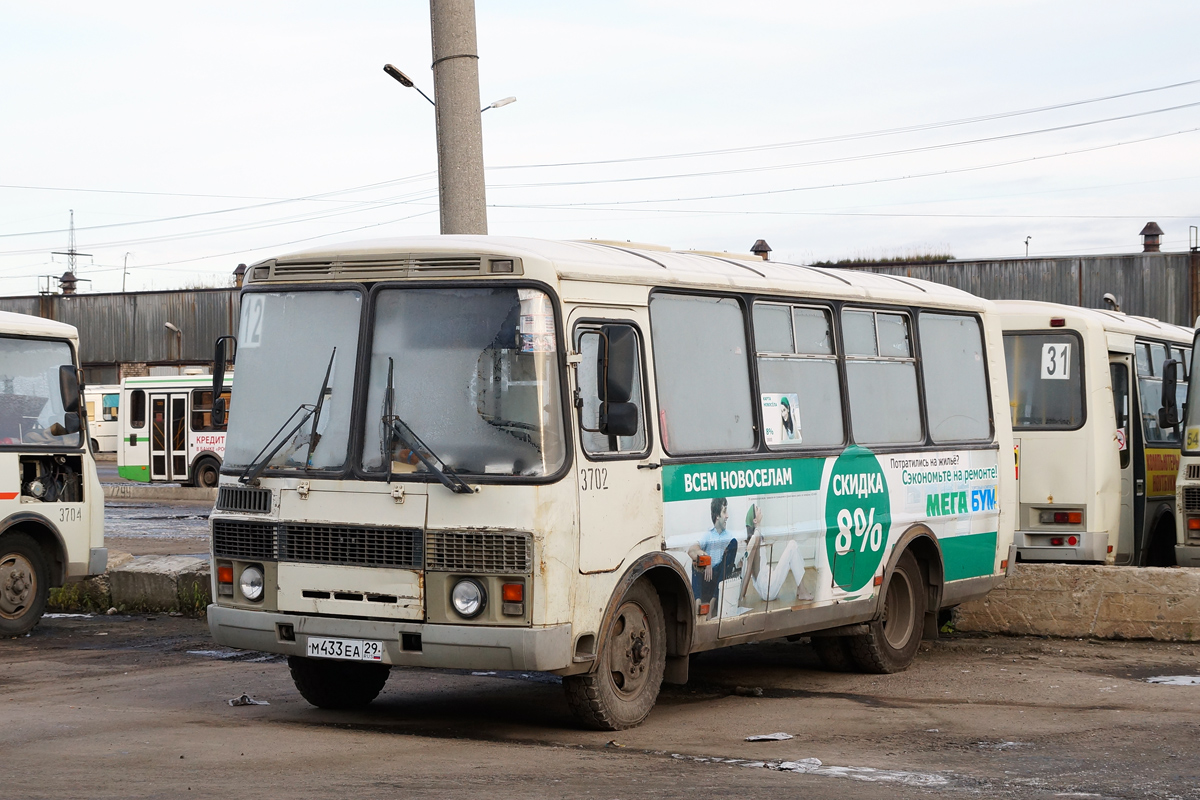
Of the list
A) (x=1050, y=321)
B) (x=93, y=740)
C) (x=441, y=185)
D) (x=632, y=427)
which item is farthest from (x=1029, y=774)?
(x=1050, y=321)

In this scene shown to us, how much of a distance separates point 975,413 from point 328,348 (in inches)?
237

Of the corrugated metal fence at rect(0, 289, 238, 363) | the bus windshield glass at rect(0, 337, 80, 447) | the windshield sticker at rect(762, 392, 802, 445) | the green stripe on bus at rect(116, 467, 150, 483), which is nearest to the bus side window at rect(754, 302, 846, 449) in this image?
the windshield sticker at rect(762, 392, 802, 445)

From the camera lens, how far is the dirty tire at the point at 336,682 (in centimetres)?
916

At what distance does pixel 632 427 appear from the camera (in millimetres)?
8219

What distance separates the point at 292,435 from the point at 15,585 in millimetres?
5993

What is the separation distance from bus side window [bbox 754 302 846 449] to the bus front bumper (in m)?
2.68

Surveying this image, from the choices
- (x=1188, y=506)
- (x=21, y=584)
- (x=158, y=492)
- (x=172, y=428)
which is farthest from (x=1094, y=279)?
(x=21, y=584)

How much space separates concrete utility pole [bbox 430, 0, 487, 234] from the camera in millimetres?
12070

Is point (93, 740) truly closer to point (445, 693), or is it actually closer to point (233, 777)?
point (233, 777)

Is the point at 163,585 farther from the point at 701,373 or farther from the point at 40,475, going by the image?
the point at 701,373

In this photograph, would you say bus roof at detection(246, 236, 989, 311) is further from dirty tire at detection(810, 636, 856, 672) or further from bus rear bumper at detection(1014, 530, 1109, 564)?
bus rear bumper at detection(1014, 530, 1109, 564)

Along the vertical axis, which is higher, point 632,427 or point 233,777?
point 632,427

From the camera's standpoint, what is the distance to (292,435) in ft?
27.9

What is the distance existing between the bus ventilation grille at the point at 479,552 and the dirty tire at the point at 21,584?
21.9 feet
